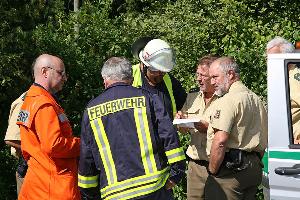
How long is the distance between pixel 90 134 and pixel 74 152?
1.50 ft

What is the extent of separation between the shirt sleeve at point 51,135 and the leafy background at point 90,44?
9.20ft

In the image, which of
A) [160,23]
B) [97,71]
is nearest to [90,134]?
[97,71]

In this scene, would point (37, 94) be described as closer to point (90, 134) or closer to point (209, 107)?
point (90, 134)

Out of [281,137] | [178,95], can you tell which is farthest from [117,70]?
[178,95]

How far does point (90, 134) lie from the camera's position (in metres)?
4.65

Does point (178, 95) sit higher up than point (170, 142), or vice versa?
point (178, 95)

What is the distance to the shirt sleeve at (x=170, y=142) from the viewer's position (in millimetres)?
4496

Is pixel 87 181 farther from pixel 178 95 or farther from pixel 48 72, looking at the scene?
pixel 178 95

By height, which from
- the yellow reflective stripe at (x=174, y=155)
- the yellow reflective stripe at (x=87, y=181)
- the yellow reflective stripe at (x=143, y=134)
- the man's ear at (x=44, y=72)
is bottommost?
the yellow reflective stripe at (x=87, y=181)

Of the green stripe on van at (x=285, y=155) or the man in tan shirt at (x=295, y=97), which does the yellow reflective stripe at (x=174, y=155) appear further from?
the man in tan shirt at (x=295, y=97)

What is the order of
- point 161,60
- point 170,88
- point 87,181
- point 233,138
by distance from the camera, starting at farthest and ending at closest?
point 170,88 < point 161,60 < point 233,138 < point 87,181

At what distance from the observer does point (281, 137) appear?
15.0 ft

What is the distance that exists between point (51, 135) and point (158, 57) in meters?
1.33


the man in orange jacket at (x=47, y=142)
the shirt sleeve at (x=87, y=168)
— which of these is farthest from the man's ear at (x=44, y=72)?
the shirt sleeve at (x=87, y=168)
